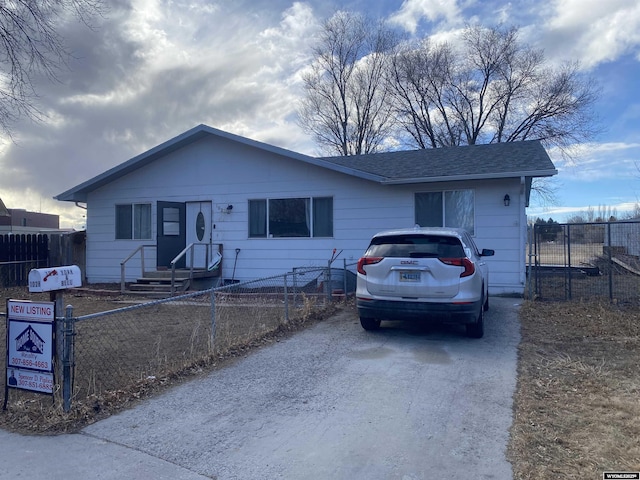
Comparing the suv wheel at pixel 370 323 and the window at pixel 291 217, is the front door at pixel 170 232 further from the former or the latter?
the suv wheel at pixel 370 323

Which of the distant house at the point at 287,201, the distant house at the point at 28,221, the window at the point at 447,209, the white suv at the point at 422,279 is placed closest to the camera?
the white suv at the point at 422,279

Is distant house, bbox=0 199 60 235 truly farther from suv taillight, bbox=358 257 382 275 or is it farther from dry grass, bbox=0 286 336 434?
suv taillight, bbox=358 257 382 275

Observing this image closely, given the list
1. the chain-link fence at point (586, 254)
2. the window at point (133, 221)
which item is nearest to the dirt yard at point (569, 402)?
the chain-link fence at point (586, 254)

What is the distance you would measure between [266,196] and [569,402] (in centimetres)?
1033

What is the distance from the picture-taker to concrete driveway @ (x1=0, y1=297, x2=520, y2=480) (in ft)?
10.8

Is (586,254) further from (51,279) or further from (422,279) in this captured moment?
(51,279)

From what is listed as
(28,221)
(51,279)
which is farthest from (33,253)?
(28,221)

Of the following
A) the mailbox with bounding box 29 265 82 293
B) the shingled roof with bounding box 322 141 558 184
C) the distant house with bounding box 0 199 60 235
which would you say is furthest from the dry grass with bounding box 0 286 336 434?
the distant house with bounding box 0 199 60 235

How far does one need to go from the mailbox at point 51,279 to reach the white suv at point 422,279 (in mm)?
4158

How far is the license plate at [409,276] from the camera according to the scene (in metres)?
6.75

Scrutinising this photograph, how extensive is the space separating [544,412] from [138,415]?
12.3 ft

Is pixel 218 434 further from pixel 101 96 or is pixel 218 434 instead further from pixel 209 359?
pixel 101 96

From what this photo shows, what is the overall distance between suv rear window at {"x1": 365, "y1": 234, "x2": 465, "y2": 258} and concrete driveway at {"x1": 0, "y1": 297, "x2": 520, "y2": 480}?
1464 mm

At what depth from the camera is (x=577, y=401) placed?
4.47m
